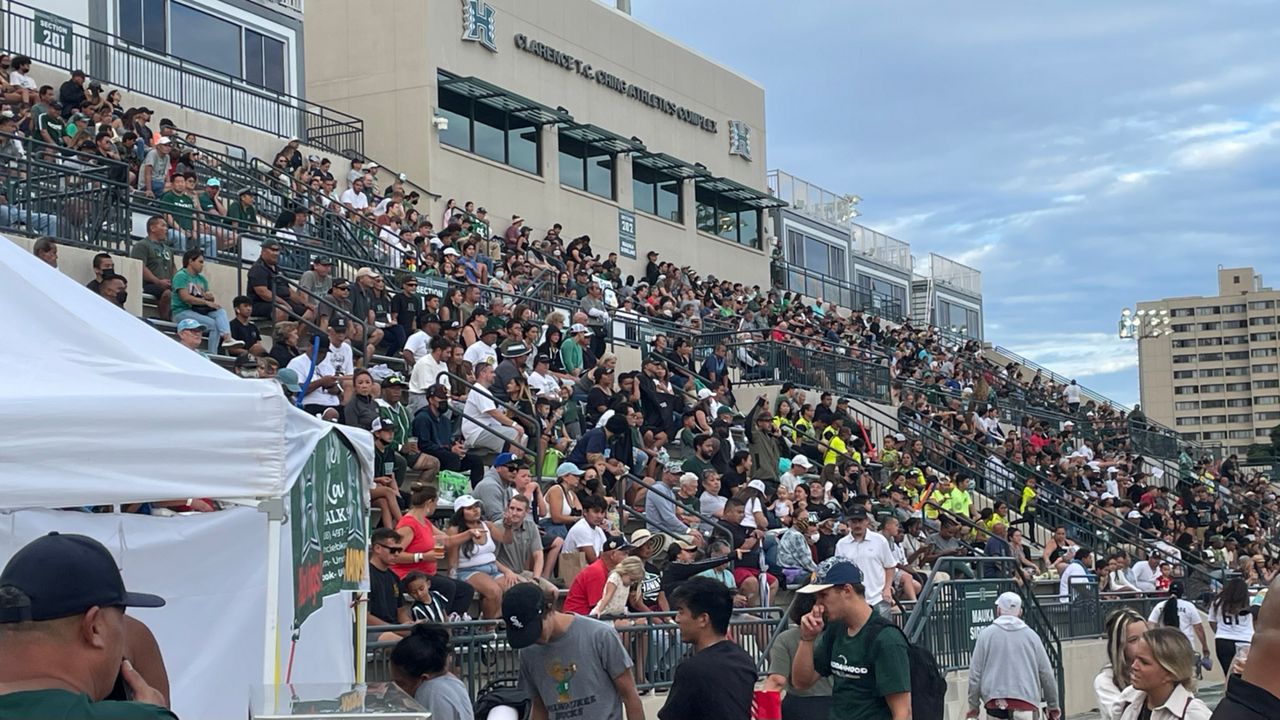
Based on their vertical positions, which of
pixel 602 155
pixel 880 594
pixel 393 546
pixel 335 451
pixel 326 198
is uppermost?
pixel 602 155

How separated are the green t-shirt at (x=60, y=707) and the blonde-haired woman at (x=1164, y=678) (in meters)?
4.48

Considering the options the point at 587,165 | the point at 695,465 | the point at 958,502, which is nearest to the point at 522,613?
the point at 695,465

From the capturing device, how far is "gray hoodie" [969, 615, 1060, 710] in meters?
12.1

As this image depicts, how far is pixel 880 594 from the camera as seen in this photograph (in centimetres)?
1602

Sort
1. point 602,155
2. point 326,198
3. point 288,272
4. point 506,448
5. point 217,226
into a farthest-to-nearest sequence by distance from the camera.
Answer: point 602,155, point 326,198, point 288,272, point 217,226, point 506,448

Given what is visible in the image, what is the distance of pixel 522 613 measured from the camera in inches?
279

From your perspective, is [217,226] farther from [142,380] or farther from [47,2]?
[142,380]

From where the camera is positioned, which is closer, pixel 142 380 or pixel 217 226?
pixel 142 380

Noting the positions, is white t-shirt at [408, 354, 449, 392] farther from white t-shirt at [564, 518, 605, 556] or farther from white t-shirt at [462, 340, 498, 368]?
white t-shirt at [564, 518, 605, 556]

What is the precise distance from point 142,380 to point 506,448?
10782 millimetres

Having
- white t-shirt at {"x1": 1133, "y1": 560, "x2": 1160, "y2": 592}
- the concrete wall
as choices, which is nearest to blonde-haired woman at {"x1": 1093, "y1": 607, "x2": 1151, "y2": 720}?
white t-shirt at {"x1": 1133, "y1": 560, "x2": 1160, "y2": 592}

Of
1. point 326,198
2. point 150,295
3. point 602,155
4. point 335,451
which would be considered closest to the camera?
point 335,451

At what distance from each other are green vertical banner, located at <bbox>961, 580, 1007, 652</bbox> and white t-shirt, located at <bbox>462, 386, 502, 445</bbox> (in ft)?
18.0

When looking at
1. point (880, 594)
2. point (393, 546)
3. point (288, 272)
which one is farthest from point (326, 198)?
point (393, 546)
